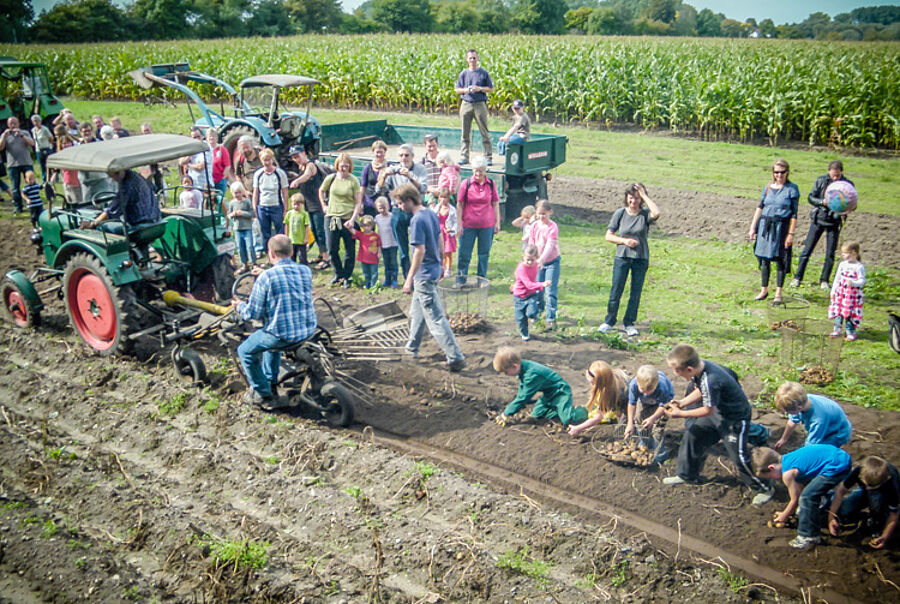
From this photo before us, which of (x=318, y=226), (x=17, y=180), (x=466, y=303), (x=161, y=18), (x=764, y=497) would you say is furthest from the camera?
(x=161, y=18)

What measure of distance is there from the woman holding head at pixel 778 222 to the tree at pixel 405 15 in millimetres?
57125

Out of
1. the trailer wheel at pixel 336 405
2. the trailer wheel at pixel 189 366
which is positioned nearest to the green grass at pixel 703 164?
the trailer wheel at pixel 189 366

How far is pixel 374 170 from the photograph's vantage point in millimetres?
10258

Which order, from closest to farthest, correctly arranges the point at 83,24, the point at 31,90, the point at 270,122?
the point at 270,122 < the point at 31,90 < the point at 83,24

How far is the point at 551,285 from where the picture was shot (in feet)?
29.0

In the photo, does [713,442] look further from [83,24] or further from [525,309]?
[83,24]

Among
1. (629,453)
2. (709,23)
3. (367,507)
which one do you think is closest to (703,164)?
(629,453)

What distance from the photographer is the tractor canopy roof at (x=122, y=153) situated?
748cm

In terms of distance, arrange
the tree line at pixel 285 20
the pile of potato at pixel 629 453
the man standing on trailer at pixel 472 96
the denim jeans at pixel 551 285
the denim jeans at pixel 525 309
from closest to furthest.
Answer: the pile of potato at pixel 629 453
the denim jeans at pixel 525 309
the denim jeans at pixel 551 285
the man standing on trailer at pixel 472 96
the tree line at pixel 285 20

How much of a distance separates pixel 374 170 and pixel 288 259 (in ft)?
12.8

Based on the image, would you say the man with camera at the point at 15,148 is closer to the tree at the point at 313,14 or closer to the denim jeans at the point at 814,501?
the denim jeans at the point at 814,501

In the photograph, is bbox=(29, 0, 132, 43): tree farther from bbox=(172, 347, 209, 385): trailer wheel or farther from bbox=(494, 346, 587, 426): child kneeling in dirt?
bbox=(494, 346, 587, 426): child kneeling in dirt

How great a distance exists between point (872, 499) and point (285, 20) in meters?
69.5

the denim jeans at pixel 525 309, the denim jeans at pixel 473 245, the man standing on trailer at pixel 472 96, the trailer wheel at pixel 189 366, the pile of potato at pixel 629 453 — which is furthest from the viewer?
the man standing on trailer at pixel 472 96
